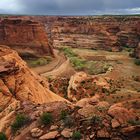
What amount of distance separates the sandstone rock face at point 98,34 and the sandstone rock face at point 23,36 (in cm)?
2935

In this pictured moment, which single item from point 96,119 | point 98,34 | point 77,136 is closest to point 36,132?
point 77,136

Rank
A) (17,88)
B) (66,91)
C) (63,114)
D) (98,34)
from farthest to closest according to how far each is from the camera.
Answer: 1. (98,34)
2. (66,91)
3. (17,88)
4. (63,114)

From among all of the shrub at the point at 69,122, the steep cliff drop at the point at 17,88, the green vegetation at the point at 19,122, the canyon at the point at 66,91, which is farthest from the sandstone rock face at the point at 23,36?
the shrub at the point at 69,122

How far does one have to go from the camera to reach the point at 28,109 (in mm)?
16062

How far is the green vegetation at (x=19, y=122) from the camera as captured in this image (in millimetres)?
15023

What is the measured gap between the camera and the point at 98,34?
9144 centimetres

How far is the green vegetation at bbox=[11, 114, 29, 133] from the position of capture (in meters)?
15.0

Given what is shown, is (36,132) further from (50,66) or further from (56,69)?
(50,66)

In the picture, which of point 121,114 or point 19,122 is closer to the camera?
point 121,114

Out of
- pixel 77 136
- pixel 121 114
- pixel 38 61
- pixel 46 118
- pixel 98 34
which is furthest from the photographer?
pixel 98 34

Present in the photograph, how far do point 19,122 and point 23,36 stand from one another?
4614 centimetres

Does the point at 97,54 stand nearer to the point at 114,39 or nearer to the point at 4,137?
the point at 114,39

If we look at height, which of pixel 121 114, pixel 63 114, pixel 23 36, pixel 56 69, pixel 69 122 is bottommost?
pixel 56 69

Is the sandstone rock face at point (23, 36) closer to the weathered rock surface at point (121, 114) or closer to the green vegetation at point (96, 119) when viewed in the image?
the weathered rock surface at point (121, 114)
